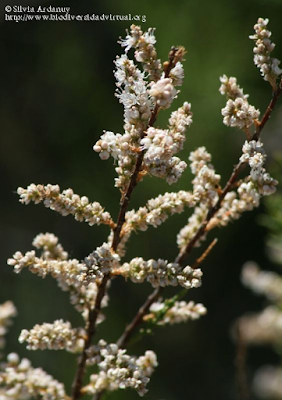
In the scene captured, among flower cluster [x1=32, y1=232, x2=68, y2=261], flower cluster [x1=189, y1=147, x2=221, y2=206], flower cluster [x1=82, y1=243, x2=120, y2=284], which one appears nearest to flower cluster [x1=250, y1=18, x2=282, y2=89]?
flower cluster [x1=189, y1=147, x2=221, y2=206]

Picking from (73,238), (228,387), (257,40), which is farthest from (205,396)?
(257,40)

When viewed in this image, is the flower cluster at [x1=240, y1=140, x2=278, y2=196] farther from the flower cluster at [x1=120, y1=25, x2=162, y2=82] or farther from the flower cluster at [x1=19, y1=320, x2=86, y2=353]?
the flower cluster at [x1=19, y1=320, x2=86, y2=353]

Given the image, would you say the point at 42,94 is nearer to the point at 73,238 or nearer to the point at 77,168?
the point at 77,168

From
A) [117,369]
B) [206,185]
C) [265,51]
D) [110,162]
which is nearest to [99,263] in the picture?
[117,369]

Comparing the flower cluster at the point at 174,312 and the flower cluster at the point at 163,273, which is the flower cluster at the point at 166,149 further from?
the flower cluster at the point at 174,312

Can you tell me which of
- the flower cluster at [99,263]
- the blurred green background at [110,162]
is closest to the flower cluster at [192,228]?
the flower cluster at [99,263]

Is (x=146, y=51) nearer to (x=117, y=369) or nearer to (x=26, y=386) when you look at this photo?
(x=117, y=369)
